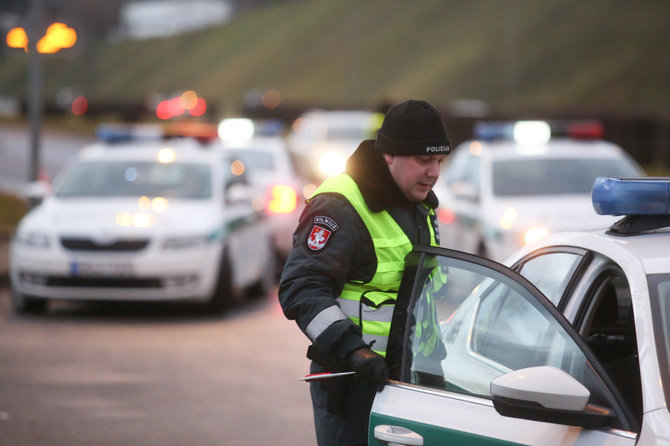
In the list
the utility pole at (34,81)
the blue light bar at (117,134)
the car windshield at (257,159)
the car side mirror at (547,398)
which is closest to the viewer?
the car side mirror at (547,398)

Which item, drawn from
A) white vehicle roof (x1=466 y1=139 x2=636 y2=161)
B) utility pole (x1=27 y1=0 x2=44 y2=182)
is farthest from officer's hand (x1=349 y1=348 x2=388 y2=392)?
utility pole (x1=27 y1=0 x2=44 y2=182)

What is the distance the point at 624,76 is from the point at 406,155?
2081 inches

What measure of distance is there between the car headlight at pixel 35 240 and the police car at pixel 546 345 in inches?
293

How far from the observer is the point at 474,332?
12.8 ft

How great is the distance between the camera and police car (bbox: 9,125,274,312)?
10.8 metres

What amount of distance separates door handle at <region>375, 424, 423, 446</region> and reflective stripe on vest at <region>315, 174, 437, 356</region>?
332 mm

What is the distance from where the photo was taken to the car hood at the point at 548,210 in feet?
35.0

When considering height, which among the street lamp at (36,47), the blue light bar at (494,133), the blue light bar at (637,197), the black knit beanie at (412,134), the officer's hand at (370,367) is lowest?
the officer's hand at (370,367)

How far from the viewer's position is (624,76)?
54.8 meters

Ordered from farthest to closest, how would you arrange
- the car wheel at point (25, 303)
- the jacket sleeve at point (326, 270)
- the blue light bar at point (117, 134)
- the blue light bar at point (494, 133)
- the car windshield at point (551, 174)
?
the blue light bar at point (494, 133) < the blue light bar at point (117, 134) < the car windshield at point (551, 174) < the car wheel at point (25, 303) < the jacket sleeve at point (326, 270)

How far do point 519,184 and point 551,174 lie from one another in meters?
0.33

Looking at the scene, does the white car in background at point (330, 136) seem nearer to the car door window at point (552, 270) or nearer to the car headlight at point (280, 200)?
the car headlight at point (280, 200)

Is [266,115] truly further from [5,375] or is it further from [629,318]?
[629,318]

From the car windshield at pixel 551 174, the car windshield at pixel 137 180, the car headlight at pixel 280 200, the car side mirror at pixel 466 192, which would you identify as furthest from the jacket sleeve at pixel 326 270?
the car headlight at pixel 280 200
